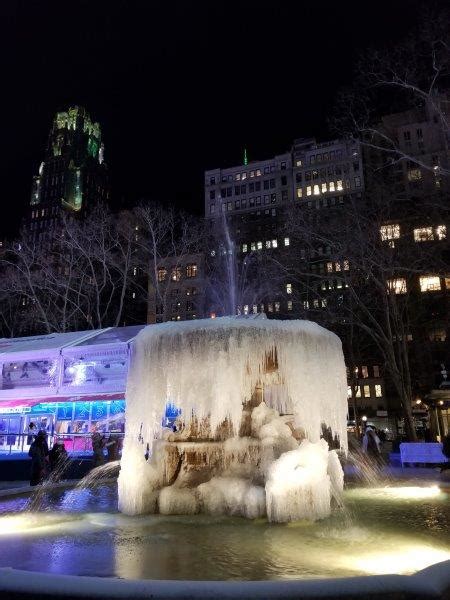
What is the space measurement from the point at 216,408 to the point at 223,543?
3036 millimetres

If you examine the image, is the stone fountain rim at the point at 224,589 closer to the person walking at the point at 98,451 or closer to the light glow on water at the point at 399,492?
the light glow on water at the point at 399,492

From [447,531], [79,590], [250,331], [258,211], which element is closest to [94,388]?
[250,331]

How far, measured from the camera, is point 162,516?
895 centimetres

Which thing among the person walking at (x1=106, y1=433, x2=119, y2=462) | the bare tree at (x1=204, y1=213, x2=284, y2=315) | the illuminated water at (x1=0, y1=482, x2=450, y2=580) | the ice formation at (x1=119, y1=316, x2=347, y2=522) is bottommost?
the illuminated water at (x1=0, y1=482, x2=450, y2=580)

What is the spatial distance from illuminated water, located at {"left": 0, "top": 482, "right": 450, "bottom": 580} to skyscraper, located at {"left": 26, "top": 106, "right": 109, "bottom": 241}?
11186 cm

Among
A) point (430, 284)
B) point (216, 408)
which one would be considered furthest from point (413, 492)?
point (430, 284)

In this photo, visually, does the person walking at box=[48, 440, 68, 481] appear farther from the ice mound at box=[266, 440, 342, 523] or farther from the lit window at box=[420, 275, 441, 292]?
the lit window at box=[420, 275, 441, 292]

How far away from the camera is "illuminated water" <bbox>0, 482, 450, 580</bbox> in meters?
5.44

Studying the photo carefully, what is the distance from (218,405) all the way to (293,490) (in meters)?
2.15

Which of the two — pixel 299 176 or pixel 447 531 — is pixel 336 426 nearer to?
pixel 447 531

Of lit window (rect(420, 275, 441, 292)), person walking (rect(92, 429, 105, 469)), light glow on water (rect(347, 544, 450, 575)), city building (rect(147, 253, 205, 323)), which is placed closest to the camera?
light glow on water (rect(347, 544, 450, 575))

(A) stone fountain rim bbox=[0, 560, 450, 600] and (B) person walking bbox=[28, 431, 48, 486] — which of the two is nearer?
(A) stone fountain rim bbox=[0, 560, 450, 600]

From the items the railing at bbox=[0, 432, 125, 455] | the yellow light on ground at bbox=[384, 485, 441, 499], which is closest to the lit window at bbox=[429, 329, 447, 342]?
the railing at bbox=[0, 432, 125, 455]

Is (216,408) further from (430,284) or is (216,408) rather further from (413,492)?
(430,284)
